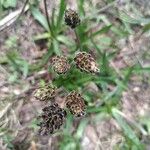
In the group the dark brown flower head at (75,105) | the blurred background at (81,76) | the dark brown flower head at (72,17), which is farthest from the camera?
the blurred background at (81,76)

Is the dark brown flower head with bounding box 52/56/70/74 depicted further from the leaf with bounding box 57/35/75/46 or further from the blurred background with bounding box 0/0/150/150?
the leaf with bounding box 57/35/75/46

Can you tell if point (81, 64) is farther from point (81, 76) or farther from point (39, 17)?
point (39, 17)

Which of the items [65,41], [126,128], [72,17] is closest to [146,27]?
[65,41]

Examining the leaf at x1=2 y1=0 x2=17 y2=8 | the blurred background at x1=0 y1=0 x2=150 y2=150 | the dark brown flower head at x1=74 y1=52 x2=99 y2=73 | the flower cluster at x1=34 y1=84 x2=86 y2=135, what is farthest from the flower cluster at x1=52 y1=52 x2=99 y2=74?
the leaf at x1=2 y1=0 x2=17 y2=8

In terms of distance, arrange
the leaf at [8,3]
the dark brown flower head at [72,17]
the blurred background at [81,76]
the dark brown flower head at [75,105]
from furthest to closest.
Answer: the leaf at [8,3]
the blurred background at [81,76]
the dark brown flower head at [72,17]
the dark brown flower head at [75,105]

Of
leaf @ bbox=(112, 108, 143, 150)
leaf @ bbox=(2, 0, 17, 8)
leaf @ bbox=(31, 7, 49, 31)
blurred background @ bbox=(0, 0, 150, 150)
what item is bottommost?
leaf @ bbox=(112, 108, 143, 150)

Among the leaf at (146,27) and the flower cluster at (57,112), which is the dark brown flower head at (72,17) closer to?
the flower cluster at (57,112)

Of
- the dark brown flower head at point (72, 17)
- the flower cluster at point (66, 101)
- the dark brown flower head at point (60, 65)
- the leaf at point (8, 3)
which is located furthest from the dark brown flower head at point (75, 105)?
the leaf at point (8, 3)
